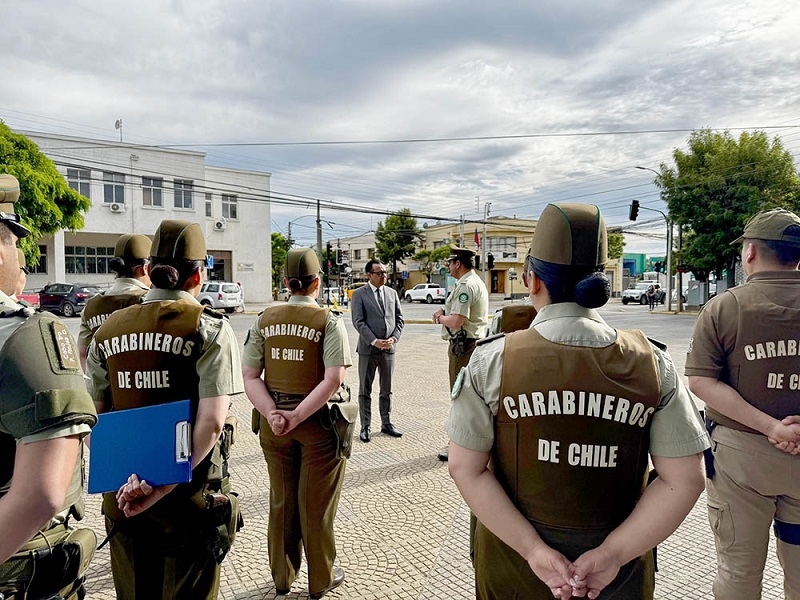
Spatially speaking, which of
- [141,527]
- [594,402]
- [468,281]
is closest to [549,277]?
[594,402]

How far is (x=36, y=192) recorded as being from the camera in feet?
58.5

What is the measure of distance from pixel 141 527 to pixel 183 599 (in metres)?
0.36

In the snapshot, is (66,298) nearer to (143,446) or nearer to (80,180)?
(80,180)

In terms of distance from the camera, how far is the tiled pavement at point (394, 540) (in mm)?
3152

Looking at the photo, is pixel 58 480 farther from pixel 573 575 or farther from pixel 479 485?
pixel 573 575

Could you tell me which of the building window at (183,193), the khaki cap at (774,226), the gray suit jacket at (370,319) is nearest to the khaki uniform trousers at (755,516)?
the khaki cap at (774,226)

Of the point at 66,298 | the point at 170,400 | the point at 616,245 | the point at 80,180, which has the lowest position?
the point at 66,298

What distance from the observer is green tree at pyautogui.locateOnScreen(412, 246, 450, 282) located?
53125mm

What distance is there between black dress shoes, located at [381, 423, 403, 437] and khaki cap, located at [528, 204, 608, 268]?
4861 mm

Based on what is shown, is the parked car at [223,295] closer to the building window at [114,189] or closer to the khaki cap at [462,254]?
the building window at [114,189]

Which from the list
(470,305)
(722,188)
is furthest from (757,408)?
(722,188)

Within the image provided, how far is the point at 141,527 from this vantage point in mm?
2258

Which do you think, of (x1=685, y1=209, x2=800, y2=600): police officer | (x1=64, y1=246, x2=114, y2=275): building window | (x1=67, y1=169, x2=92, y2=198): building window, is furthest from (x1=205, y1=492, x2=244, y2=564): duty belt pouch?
(x1=64, y1=246, x2=114, y2=275): building window

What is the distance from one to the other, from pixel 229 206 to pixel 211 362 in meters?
37.7
